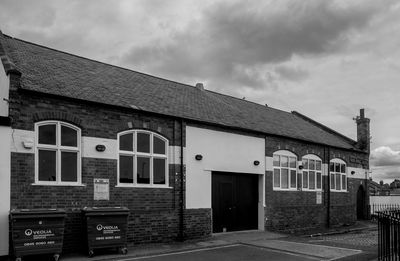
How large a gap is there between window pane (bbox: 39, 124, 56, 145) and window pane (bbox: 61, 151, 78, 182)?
495mm

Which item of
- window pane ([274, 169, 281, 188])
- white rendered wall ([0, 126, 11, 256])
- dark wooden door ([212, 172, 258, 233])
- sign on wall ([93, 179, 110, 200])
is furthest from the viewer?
window pane ([274, 169, 281, 188])

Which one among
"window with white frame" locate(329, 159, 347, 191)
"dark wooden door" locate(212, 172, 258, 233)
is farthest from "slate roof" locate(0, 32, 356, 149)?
"dark wooden door" locate(212, 172, 258, 233)

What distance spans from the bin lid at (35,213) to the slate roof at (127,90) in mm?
3157

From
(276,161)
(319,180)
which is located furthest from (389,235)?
(319,180)

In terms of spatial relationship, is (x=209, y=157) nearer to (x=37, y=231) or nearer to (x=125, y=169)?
(x=125, y=169)

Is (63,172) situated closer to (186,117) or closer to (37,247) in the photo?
(37,247)

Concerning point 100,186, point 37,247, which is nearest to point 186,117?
point 100,186

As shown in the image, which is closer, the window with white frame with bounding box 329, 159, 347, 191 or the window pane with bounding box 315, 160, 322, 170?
the window pane with bounding box 315, 160, 322, 170

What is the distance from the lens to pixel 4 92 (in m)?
11.5

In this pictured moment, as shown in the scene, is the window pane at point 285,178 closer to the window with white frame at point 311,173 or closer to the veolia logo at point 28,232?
the window with white frame at point 311,173

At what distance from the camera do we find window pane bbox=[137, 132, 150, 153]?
14.6 meters

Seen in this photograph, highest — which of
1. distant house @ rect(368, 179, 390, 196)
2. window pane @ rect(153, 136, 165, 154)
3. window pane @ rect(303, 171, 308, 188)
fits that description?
window pane @ rect(153, 136, 165, 154)

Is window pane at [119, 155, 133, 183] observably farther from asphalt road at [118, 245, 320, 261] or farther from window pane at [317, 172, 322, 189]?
window pane at [317, 172, 322, 189]

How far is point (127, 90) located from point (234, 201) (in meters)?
6.34
